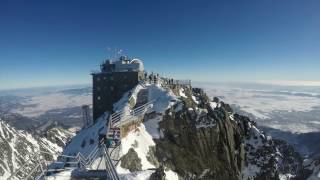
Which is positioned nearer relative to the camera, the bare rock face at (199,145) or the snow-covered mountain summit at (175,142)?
the snow-covered mountain summit at (175,142)

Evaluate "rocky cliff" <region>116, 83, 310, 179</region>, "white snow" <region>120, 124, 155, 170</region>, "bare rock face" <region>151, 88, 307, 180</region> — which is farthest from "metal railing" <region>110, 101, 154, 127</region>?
"bare rock face" <region>151, 88, 307, 180</region>

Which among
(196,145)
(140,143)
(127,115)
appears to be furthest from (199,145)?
(127,115)

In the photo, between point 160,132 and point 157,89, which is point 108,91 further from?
point 160,132

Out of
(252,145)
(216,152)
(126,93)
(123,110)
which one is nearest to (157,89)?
(126,93)

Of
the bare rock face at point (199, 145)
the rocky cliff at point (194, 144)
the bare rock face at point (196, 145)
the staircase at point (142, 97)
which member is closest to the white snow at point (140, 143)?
the rocky cliff at point (194, 144)

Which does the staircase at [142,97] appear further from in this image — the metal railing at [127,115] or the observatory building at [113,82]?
the observatory building at [113,82]
